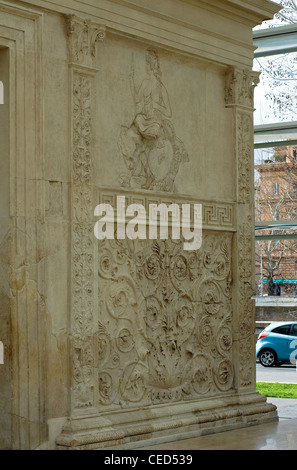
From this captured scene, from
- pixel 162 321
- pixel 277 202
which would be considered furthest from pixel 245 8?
pixel 277 202

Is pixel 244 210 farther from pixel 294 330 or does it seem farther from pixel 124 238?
pixel 294 330

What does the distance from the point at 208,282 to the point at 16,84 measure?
3181 millimetres

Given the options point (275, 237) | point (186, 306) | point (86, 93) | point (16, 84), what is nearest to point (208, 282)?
point (186, 306)

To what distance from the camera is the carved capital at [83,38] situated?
7.76 metres

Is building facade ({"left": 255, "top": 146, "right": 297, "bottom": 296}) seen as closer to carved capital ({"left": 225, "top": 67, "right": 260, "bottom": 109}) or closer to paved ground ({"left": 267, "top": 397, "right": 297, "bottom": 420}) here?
paved ground ({"left": 267, "top": 397, "right": 297, "bottom": 420})

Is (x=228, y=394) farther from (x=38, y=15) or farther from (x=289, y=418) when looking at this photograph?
(x=38, y=15)

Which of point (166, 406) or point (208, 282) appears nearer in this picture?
point (166, 406)

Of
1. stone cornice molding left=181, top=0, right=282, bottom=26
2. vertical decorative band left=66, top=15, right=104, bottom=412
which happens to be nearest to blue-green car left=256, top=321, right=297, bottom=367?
stone cornice molding left=181, top=0, right=282, bottom=26

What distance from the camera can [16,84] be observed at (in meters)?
7.33

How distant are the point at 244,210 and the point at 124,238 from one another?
2.00 metres

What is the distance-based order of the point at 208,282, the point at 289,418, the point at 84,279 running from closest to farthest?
the point at 84,279 < the point at 208,282 < the point at 289,418

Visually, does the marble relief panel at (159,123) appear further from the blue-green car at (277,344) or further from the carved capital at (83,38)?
the blue-green car at (277,344)

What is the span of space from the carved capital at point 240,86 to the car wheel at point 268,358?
35.1ft

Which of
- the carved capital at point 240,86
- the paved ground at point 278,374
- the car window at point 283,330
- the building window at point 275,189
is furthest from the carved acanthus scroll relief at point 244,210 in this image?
the building window at point 275,189
